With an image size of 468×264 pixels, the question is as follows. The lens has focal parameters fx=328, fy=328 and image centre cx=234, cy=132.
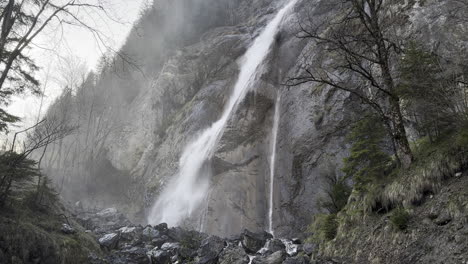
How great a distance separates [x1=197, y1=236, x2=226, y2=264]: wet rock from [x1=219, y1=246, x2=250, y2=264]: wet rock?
22 centimetres

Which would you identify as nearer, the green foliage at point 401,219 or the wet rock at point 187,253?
the green foliage at point 401,219

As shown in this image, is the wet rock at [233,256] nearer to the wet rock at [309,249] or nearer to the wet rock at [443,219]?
the wet rock at [309,249]

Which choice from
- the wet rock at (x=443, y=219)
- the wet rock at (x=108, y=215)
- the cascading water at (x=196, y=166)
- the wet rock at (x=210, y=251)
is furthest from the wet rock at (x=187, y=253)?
the wet rock at (x=108, y=215)

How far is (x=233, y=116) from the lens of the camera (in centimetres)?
2097

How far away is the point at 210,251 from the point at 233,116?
37.3 feet

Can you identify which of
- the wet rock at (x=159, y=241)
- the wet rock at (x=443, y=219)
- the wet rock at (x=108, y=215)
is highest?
the wet rock at (x=108, y=215)

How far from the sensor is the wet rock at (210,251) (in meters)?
10.3

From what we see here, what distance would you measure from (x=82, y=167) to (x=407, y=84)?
125 ft

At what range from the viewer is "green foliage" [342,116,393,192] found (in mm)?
8383

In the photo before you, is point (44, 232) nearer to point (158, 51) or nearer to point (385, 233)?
point (385, 233)

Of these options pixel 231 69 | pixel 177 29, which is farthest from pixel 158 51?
pixel 231 69

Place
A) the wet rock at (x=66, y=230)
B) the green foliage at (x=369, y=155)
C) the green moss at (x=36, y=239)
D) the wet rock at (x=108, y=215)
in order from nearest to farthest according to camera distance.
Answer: the green moss at (x=36, y=239)
the green foliage at (x=369, y=155)
the wet rock at (x=66, y=230)
the wet rock at (x=108, y=215)

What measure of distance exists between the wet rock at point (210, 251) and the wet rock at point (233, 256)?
22cm

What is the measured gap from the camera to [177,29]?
40812 millimetres
